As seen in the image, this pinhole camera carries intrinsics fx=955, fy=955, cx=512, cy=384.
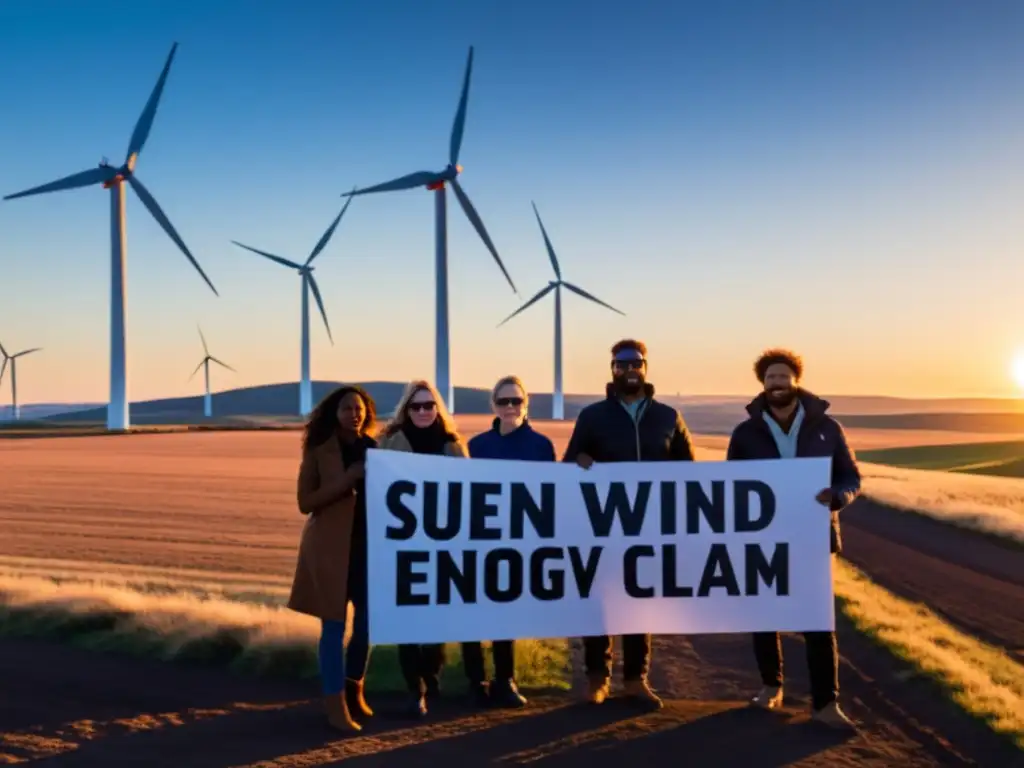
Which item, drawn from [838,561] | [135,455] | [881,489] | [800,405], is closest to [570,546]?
[800,405]

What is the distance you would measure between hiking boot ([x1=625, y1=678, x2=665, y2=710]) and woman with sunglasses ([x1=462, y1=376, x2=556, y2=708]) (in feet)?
2.79

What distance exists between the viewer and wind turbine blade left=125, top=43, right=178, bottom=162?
57125 millimetres

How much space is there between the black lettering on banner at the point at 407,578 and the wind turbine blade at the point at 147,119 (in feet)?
185

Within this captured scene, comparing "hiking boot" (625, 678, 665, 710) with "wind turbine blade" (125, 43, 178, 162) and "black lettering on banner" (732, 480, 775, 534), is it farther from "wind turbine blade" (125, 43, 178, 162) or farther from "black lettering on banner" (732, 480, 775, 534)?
"wind turbine blade" (125, 43, 178, 162)

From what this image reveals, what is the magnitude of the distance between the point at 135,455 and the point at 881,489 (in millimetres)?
35595

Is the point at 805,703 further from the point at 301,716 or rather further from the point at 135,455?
the point at 135,455

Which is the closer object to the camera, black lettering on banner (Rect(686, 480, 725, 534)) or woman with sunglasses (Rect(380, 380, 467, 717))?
woman with sunglasses (Rect(380, 380, 467, 717))

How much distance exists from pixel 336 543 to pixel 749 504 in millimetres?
3307

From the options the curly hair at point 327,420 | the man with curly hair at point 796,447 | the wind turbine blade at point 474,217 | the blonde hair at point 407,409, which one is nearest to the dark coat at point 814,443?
the man with curly hair at point 796,447

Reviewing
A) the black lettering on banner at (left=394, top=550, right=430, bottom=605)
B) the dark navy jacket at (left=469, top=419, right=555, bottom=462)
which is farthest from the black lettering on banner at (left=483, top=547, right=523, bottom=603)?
the dark navy jacket at (left=469, top=419, right=555, bottom=462)

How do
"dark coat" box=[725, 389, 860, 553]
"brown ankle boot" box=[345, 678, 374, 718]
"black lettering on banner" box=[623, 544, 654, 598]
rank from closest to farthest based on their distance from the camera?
"brown ankle boot" box=[345, 678, 374, 718], "dark coat" box=[725, 389, 860, 553], "black lettering on banner" box=[623, 544, 654, 598]

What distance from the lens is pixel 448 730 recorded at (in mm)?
6859

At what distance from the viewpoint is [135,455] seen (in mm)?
48625

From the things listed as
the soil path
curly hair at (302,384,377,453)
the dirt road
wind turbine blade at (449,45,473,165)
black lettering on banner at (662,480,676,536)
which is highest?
wind turbine blade at (449,45,473,165)
